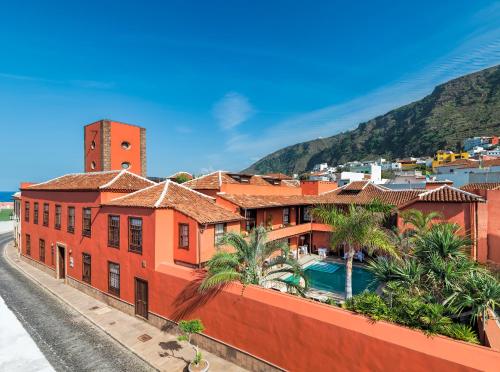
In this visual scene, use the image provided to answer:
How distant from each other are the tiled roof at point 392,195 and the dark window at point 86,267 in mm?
21637

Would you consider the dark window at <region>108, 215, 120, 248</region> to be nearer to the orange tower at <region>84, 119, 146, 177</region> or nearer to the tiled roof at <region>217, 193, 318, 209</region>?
the tiled roof at <region>217, 193, 318, 209</region>

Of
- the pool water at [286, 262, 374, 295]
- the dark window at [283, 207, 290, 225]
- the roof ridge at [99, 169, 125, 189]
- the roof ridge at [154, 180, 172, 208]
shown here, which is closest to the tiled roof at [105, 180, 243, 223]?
the roof ridge at [154, 180, 172, 208]

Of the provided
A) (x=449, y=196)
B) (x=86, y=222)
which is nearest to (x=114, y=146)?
(x=86, y=222)

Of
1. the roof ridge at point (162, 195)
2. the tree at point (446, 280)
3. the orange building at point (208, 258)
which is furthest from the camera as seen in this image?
the roof ridge at point (162, 195)

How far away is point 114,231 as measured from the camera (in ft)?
55.8

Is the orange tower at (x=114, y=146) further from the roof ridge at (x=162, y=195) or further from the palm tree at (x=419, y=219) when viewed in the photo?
the palm tree at (x=419, y=219)

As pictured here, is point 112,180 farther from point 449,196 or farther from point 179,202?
point 449,196

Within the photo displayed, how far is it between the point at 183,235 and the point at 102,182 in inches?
344

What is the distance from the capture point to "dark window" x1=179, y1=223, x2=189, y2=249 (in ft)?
49.4

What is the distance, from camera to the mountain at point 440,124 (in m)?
101

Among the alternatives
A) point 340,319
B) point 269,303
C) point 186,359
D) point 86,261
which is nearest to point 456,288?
point 340,319

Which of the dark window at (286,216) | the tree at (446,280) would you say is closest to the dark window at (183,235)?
the tree at (446,280)

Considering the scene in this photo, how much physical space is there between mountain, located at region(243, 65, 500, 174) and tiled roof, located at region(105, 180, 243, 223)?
112 meters

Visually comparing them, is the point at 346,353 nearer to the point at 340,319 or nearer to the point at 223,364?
the point at 340,319
